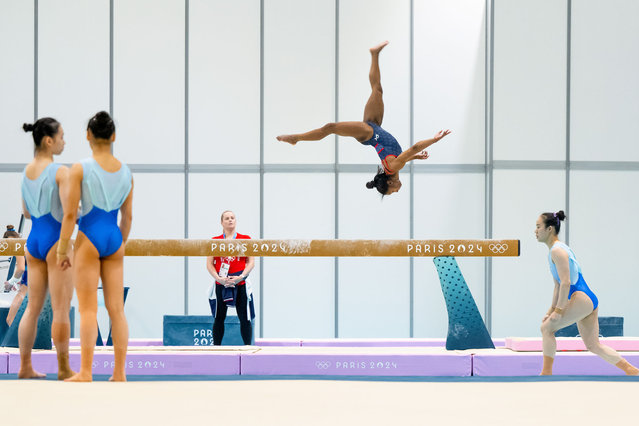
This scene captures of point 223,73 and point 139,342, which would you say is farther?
point 223,73

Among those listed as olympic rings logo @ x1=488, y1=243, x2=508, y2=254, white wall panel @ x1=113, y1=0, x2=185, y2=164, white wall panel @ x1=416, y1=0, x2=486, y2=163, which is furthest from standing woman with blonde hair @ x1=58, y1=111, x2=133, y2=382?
white wall panel @ x1=416, y1=0, x2=486, y2=163

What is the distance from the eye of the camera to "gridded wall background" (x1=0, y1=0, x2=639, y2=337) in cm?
1184

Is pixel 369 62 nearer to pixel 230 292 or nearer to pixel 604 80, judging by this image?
pixel 604 80

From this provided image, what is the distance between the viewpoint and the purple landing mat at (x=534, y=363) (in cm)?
678

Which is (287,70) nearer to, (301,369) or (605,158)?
(605,158)

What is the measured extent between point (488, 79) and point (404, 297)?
352 cm

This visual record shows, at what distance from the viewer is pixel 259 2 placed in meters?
12.0

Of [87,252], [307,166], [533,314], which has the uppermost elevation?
[307,166]

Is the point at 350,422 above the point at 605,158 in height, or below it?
below

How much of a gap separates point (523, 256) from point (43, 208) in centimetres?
879

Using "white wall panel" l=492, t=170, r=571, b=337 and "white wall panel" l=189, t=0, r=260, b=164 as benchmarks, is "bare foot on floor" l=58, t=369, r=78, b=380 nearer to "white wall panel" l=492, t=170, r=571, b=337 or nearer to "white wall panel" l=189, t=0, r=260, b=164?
"white wall panel" l=189, t=0, r=260, b=164

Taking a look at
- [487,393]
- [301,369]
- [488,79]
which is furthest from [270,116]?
[487,393]

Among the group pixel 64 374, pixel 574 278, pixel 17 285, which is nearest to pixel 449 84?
pixel 574 278

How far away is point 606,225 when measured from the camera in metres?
11.9
